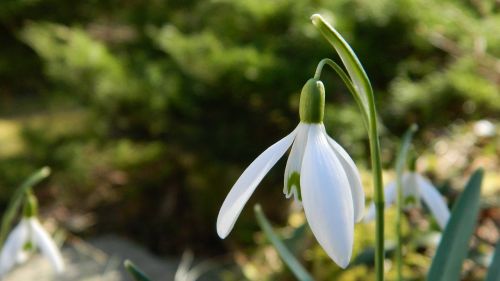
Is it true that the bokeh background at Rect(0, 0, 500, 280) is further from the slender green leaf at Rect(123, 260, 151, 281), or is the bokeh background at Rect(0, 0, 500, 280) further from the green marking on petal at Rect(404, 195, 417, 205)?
the slender green leaf at Rect(123, 260, 151, 281)

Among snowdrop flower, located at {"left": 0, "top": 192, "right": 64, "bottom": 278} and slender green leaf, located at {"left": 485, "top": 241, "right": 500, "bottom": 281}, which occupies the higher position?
snowdrop flower, located at {"left": 0, "top": 192, "right": 64, "bottom": 278}

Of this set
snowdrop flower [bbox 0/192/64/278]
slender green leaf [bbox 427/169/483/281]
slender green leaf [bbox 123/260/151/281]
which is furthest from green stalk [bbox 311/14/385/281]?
snowdrop flower [bbox 0/192/64/278]

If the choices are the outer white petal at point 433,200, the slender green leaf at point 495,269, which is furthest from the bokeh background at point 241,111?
the slender green leaf at point 495,269

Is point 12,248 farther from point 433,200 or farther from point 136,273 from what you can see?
point 433,200

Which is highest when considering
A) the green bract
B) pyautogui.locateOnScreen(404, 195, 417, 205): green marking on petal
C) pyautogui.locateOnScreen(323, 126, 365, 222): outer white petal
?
the green bract

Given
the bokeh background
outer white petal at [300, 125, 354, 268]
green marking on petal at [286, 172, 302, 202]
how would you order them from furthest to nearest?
the bokeh background < green marking on petal at [286, 172, 302, 202] < outer white petal at [300, 125, 354, 268]

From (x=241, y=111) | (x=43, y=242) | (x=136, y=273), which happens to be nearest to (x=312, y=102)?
(x=136, y=273)

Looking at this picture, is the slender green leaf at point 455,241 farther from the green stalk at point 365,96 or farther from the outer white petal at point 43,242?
the outer white petal at point 43,242
